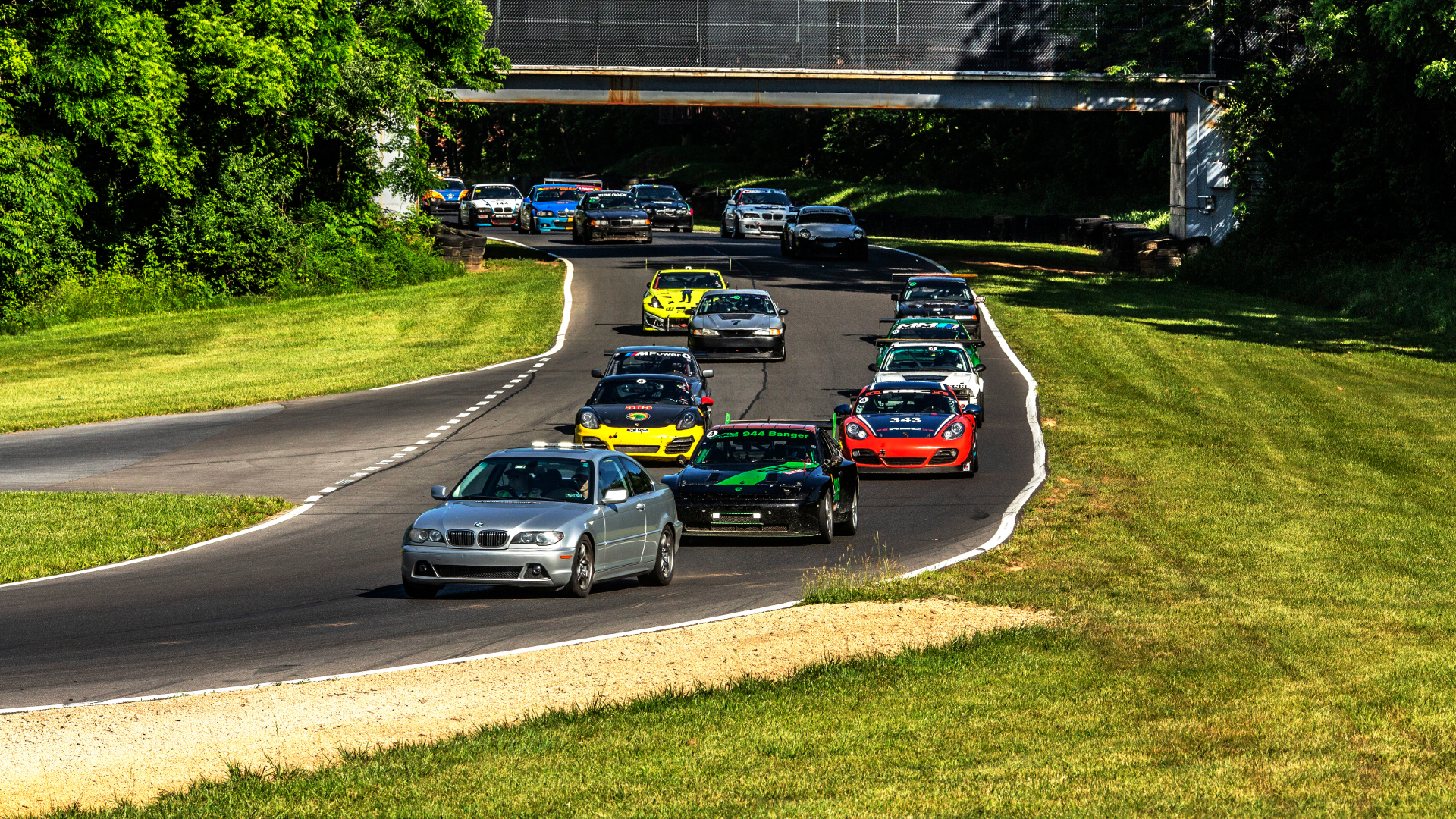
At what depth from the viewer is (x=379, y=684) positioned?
11.2 m

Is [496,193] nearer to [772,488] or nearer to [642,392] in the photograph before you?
[642,392]

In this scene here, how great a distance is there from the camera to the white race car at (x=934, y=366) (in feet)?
92.6

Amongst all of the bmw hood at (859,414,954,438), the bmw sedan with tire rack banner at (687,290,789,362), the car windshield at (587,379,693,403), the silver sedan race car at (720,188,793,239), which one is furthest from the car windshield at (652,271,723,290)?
the silver sedan race car at (720,188,793,239)

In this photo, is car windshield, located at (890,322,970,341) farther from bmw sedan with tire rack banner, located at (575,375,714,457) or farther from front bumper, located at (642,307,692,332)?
bmw sedan with tire rack banner, located at (575,375,714,457)

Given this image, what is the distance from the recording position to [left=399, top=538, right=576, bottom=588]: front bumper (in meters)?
14.9

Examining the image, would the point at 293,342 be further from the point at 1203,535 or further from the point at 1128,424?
the point at 1203,535


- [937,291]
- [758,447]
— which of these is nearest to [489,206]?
[937,291]

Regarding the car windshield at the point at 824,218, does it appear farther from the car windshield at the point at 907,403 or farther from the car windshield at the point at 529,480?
the car windshield at the point at 529,480

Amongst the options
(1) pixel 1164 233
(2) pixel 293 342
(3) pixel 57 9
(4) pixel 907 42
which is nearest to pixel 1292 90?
(1) pixel 1164 233

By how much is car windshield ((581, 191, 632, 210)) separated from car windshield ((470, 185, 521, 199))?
8.10m

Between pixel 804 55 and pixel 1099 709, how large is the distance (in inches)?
1784

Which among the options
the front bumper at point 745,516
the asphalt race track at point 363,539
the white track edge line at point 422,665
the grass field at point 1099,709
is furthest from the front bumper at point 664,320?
the white track edge line at point 422,665

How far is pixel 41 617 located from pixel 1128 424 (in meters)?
19.7

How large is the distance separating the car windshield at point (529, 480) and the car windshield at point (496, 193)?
5494cm
